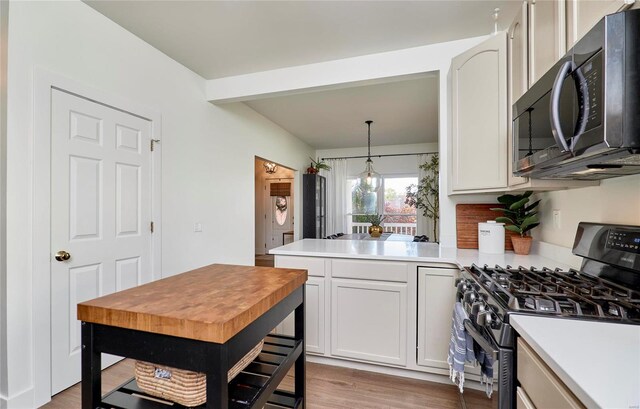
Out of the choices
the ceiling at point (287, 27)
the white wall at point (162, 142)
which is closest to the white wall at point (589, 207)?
the ceiling at point (287, 27)

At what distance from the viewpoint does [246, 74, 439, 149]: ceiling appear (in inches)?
142

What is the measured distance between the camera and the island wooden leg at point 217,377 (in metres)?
0.83

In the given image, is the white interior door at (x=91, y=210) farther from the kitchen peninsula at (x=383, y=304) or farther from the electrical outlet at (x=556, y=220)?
the electrical outlet at (x=556, y=220)

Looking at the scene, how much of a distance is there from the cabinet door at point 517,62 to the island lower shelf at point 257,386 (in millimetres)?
1592

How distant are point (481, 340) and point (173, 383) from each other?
108cm

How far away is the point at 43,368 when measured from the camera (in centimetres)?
182

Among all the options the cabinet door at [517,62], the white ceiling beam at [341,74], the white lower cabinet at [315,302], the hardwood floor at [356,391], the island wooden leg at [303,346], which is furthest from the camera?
the white ceiling beam at [341,74]

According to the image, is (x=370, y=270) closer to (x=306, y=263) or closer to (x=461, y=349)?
(x=306, y=263)

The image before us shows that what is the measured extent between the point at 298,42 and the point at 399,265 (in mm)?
2005

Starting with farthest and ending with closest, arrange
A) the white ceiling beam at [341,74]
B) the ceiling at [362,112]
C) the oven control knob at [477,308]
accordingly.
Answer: the ceiling at [362,112] → the white ceiling beam at [341,74] → the oven control knob at [477,308]

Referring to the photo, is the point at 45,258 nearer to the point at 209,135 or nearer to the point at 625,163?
the point at 209,135

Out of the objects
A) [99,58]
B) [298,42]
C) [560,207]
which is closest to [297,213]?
[298,42]

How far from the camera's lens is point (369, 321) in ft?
7.16

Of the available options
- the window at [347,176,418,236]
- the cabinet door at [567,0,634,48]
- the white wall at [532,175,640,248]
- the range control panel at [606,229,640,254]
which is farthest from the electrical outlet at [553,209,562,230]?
the window at [347,176,418,236]
